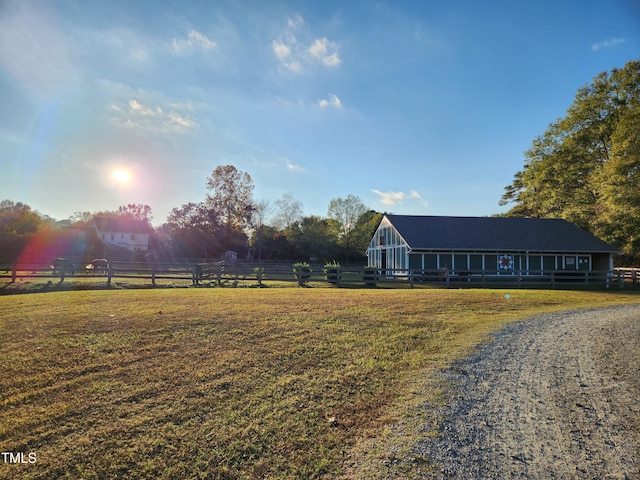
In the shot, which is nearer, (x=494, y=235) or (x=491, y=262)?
(x=491, y=262)

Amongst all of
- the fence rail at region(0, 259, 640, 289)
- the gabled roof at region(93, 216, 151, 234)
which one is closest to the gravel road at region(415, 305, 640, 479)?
the fence rail at region(0, 259, 640, 289)

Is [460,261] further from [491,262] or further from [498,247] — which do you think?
[498,247]

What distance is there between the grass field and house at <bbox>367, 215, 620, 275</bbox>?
17392 mm

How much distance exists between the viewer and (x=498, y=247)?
24156 mm

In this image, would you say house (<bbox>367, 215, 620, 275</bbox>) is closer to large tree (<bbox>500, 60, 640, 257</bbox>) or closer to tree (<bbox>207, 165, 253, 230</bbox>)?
large tree (<bbox>500, 60, 640, 257</bbox>)

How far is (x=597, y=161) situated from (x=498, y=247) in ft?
35.5

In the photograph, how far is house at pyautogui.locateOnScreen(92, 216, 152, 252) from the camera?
5978 centimetres

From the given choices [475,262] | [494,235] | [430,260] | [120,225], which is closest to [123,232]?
[120,225]

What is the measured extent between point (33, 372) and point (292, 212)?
5519 cm

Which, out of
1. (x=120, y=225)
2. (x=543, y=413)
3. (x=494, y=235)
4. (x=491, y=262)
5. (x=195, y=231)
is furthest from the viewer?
(x=120, y=225)

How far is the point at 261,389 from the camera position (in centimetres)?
413

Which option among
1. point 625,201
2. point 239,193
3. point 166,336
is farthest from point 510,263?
point 239,193

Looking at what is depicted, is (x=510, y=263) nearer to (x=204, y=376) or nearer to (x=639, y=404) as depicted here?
(x=639, y=404)

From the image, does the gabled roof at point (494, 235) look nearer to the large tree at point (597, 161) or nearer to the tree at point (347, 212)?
the large tree at point (597, 161)
